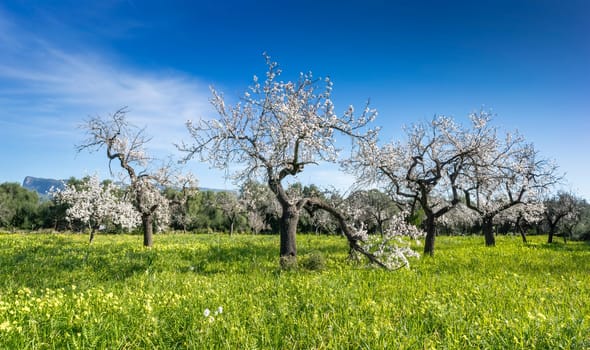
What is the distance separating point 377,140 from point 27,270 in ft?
41.6

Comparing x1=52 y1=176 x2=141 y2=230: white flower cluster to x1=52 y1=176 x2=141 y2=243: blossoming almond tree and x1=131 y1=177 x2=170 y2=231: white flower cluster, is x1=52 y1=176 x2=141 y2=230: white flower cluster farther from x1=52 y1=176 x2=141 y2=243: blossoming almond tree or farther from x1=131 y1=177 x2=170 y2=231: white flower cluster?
x1=131 y1=177 x2=170 y2=231: white flower cluster

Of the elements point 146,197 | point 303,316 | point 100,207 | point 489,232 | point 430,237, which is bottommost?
point 303,316

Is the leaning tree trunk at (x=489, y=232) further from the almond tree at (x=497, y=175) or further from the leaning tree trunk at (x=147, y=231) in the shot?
the leaning tree trunk at (x=147, y=231)

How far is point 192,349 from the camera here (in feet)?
13.3

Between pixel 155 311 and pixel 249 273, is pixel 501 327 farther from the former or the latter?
pixel 249 273

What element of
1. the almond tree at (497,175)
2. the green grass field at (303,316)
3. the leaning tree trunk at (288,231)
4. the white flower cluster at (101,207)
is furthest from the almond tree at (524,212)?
the white flower cluster at (101,207)

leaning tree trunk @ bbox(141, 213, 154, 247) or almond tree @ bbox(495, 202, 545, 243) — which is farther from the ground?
almond tree @ bbox(495, 202, 545, 243)

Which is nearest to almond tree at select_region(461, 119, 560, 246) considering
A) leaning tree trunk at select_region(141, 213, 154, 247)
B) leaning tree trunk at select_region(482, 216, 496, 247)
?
leaning tree trunk at select_region(482, 216, 496, 247)

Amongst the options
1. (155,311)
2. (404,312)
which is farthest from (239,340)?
(404,312)

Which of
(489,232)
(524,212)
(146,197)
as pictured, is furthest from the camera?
(524,212)

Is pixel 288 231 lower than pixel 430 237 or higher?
higher

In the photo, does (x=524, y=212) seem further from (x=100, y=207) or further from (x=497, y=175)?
(x=100, y=207)

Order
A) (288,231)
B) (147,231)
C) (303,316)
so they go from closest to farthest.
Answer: (303,316) → (288,231) → (147,231)

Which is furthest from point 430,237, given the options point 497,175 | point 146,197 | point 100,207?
point 100,207
